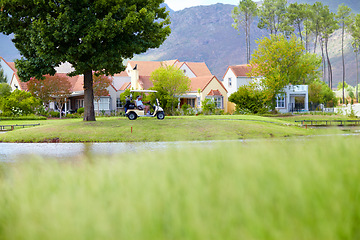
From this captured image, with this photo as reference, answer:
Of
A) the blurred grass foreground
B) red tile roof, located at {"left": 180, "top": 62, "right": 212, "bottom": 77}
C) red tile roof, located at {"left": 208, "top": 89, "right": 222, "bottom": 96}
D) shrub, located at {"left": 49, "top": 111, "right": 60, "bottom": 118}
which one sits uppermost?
red tile roof, located at {"left": 180, "top": 62, "right": 212, "bottom": 77}

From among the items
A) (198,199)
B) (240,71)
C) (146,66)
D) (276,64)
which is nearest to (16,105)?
(276,64)

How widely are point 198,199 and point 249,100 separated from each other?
140 ft

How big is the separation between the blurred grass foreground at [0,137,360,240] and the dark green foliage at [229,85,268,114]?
40.3 metres

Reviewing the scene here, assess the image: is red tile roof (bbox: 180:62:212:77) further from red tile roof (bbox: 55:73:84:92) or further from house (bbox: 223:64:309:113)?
red tile roof (bbox: 55:73:84:92)

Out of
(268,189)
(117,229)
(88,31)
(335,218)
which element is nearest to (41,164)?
(117,229)

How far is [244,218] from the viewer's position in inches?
143

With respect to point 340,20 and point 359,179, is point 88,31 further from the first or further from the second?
point 340,20

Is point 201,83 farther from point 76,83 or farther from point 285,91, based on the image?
point 76,83

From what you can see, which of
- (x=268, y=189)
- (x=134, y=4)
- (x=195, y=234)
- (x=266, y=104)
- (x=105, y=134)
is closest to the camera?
(x=195, y=234)

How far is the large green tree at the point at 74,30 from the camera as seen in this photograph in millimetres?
25297

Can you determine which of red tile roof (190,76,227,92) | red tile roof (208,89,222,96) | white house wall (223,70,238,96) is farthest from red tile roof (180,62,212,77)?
red tile roof (208,89,222,96)

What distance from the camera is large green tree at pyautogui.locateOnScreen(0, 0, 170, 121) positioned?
996 inches

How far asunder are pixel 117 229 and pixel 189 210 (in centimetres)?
71

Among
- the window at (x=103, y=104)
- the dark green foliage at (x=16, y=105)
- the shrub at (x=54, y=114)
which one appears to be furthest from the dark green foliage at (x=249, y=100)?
the dark green foliage at (x=16, y=105)
